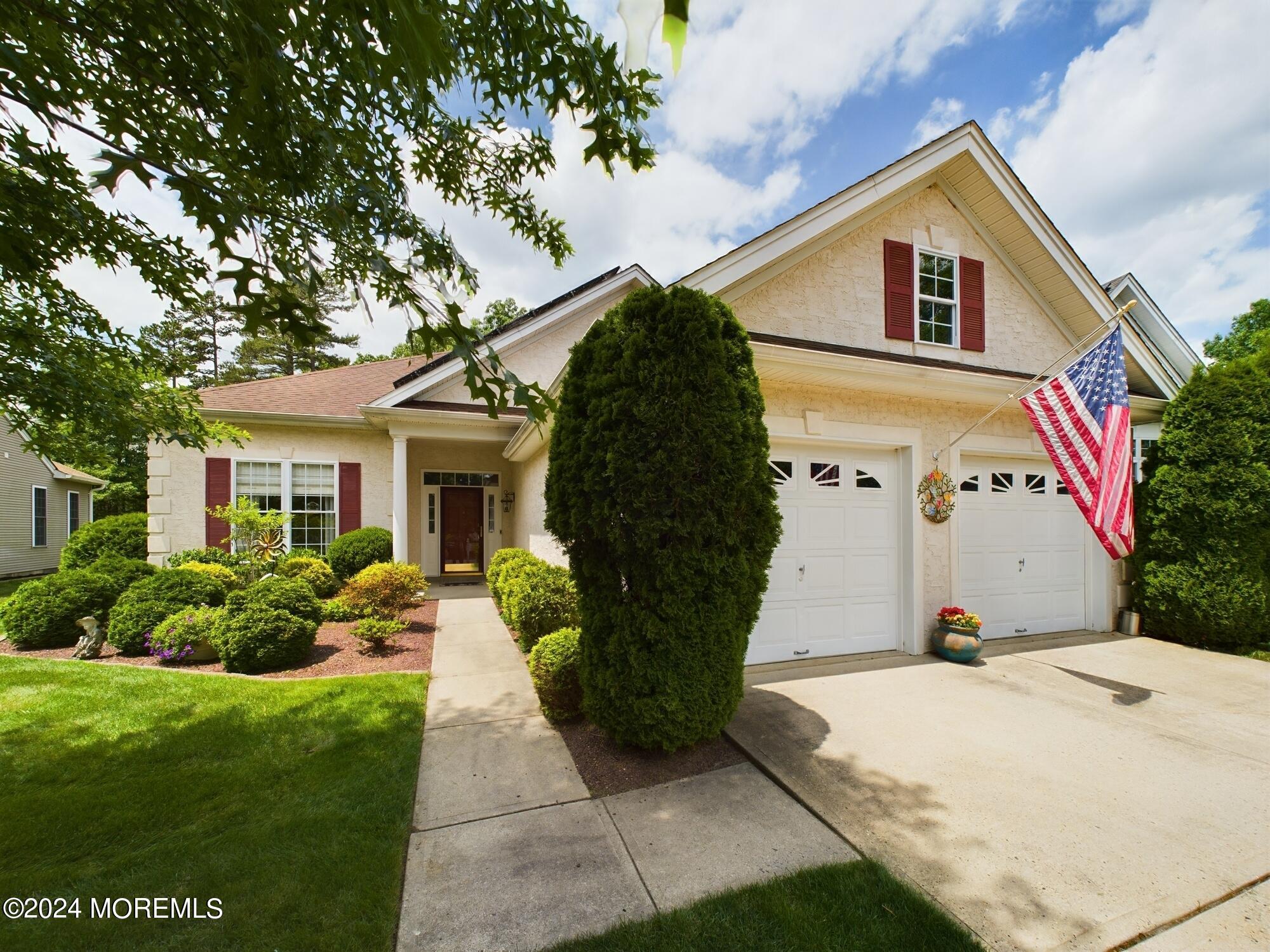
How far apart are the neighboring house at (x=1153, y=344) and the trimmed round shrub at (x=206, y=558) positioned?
1511 cm

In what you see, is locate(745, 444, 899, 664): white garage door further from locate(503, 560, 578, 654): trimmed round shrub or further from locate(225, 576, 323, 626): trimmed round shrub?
locate(225, 576, 323, 626): trimmed round shrub

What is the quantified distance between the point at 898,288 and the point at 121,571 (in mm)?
11578

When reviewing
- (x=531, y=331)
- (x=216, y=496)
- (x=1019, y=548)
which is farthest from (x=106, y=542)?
(x=1019, y=548)

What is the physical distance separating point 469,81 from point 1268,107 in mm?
8376

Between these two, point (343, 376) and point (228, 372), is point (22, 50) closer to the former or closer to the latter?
point (343, 376)

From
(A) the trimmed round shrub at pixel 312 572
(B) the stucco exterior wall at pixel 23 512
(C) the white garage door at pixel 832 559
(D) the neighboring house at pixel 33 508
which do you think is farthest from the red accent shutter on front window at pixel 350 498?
(B) the stucco exterior wall at pixel 23 512

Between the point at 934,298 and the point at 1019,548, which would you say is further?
the point at 1019,548

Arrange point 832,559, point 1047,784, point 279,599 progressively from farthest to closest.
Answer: point 279,599, point 832,559, point 1047,784

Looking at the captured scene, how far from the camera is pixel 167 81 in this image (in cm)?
257

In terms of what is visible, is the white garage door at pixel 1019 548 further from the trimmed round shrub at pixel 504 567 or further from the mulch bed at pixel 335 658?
the mulch bed at pixel 335 658

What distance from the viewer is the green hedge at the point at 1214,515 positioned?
638 cm

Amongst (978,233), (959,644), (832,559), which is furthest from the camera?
(978,233)

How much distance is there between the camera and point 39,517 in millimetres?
17125

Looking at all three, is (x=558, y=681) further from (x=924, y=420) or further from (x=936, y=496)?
(x=924, y=420)
